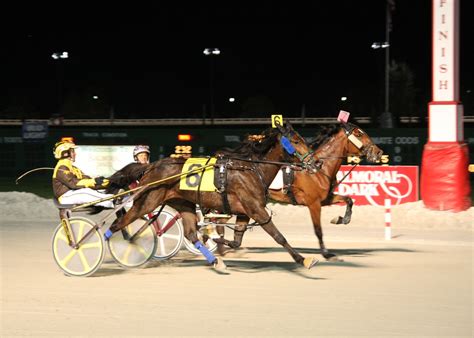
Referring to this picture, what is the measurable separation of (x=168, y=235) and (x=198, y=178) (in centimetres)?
190

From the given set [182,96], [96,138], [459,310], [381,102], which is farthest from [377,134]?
[182,96]

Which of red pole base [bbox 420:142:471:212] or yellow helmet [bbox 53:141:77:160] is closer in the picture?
yellow helmet [bbox 53:141:77:160]

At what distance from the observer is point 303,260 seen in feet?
32.8

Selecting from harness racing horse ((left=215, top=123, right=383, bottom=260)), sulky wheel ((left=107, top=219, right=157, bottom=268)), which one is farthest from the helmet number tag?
sulky wheel ((left=107, top=219, right=157, bottom=268))

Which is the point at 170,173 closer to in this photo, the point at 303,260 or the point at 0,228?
the point at 303,260

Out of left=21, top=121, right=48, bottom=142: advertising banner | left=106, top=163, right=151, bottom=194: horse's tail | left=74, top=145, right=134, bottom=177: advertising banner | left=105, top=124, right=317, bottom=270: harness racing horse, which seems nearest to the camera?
left=105, top=124, right=317, bottom=270: harness racing horse

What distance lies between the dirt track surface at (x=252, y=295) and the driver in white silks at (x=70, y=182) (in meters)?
0.98

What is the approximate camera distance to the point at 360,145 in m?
12.6

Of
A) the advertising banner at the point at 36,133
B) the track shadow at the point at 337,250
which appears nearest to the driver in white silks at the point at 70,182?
the track shadow at the point at 337,250

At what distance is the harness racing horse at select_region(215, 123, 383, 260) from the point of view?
12.1m

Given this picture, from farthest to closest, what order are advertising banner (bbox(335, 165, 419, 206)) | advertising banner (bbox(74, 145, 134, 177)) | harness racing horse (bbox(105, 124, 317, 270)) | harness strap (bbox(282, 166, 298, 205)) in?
advertising banner (bbox(74, 145, 134, 177)) → advertising banner (bbox(335, 165, 419, 206)) → harness strap (bbox(282, 166, 298, 205)) → harness racing horse (bbox(105, 124, 317, 270))

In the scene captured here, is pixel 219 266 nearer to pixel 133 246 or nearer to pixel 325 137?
pixel 133 246

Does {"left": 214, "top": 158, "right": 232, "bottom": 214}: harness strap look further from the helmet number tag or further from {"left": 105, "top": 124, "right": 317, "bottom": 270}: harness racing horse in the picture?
the helmet number tag

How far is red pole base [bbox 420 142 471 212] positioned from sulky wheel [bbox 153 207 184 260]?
23.2 ft
